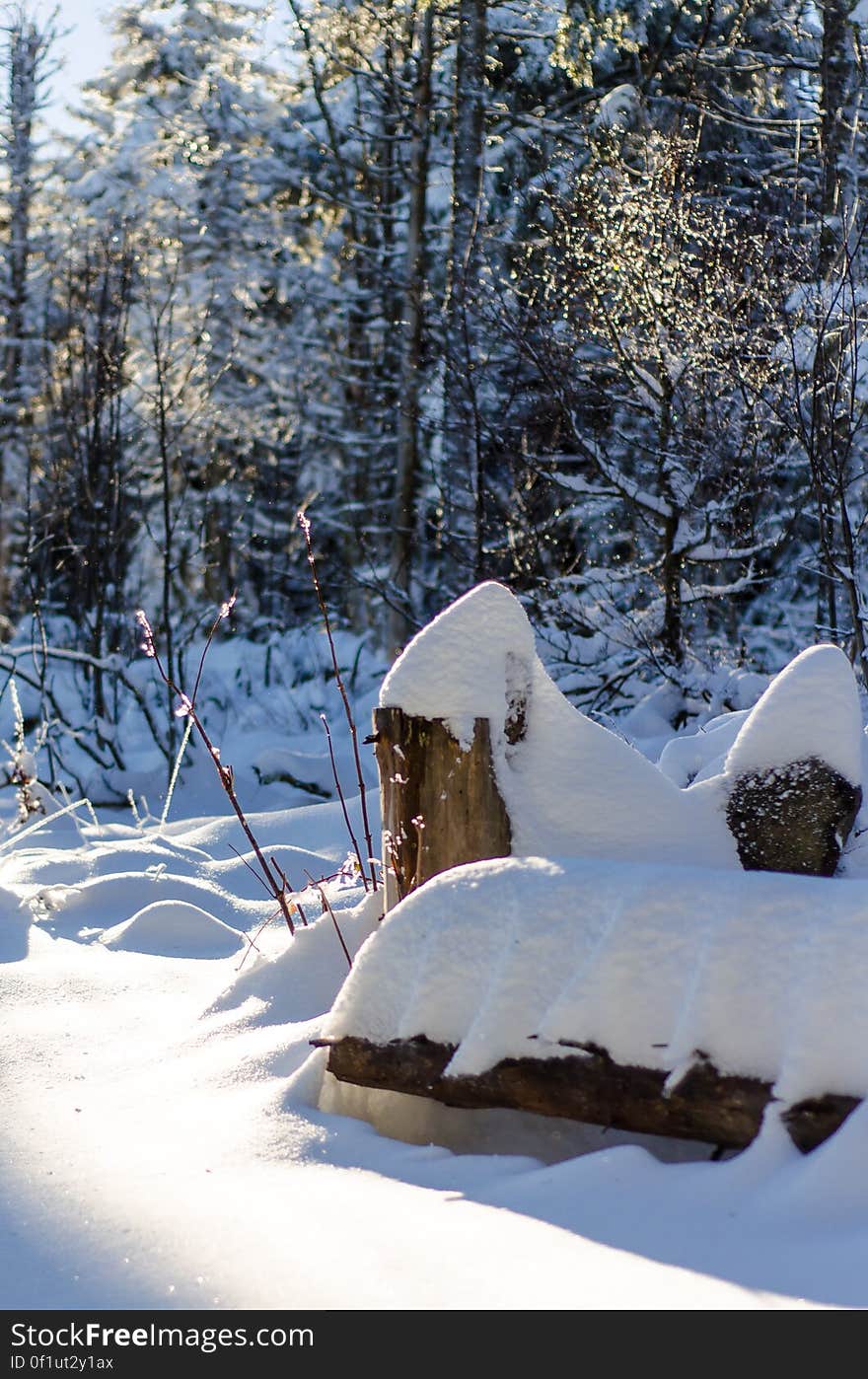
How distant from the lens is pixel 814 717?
2.27 metres

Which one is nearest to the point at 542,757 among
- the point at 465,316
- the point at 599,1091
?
the point at 599,1091

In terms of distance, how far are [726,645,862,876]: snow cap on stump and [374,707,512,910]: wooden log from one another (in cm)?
53

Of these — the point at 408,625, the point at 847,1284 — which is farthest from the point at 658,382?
the point at 847,1284

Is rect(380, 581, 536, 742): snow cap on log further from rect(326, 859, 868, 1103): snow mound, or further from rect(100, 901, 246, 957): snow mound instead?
rect(100, 901, 246, 957): snow mound

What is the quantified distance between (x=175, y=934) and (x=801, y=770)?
7.07ft

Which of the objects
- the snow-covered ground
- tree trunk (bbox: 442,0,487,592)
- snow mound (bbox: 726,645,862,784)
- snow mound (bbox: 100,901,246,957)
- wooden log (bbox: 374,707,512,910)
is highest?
tree trunk (bbox: 442,0,487,592)

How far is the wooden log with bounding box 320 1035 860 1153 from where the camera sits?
181 centimetres

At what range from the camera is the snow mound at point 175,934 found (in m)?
3.57

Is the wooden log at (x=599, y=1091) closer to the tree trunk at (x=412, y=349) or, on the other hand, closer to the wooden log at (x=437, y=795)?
the wooden log at (x=437, y=795)

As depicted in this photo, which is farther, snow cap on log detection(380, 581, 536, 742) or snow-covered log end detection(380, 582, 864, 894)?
snow cap on log detection(380, 581, 536, 742)

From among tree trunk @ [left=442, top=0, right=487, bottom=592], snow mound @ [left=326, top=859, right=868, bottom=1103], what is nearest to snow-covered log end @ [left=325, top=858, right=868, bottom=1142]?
snow mound @ [left=326, top=859, right=868, bottom=1103]

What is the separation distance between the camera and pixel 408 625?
395 inches

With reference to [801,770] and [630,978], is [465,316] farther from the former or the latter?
[630,978]
